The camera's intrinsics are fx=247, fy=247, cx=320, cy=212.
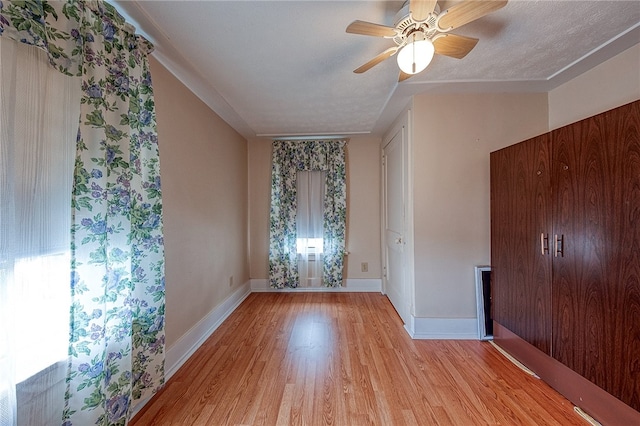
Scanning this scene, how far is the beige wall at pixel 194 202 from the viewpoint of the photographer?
188 centimetres

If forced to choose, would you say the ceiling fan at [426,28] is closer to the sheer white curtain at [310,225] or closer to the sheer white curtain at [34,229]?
the sheer white curtain at [34,229]

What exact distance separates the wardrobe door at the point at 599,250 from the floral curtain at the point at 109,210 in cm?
264

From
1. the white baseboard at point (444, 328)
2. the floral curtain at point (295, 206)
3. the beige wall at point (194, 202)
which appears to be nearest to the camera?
the beige wall at point (194, 202)

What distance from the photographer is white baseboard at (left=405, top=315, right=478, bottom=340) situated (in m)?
2.38

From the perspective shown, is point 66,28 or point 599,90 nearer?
point 66,28

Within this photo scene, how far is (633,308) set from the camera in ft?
4.16

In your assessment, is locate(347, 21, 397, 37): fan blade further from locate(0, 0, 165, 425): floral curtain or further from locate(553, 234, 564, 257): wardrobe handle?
locate(553, 234, 564, 257): wardrobe handle

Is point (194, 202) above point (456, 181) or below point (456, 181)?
below

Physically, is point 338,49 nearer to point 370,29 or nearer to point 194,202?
point 370,29

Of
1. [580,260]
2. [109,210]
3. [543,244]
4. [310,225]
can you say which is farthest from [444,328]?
[109,210]

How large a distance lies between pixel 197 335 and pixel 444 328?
2.34 meters

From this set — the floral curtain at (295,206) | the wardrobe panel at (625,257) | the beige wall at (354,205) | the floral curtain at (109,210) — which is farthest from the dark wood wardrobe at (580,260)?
the floral curtain at (109,210)

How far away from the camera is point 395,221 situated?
10.1 feet

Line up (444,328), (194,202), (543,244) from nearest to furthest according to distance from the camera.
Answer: (543,244)
(194,202)
(444,328)
